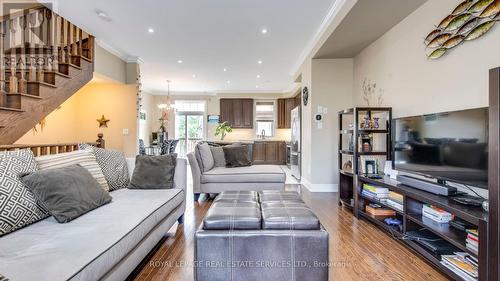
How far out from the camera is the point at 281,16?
3.69 metres

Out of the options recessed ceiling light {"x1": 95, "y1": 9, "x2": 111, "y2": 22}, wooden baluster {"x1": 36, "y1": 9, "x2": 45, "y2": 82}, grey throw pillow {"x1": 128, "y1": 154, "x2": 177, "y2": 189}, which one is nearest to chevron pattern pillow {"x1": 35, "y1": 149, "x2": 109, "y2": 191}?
grey throw pillow {"x1": 128, "y1": 154, "x2": 177, "y2": 189}

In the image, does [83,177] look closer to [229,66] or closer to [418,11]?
[418,11]

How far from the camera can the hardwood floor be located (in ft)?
6.69

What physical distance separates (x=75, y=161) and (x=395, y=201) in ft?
10.5

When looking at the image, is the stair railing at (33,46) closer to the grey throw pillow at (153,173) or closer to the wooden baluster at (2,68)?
the wooden baluster at (2,68)

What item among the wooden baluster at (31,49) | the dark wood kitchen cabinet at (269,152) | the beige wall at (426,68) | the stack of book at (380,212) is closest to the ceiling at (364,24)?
the beige wall at (426,68)

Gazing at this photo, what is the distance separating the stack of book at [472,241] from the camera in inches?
68.3

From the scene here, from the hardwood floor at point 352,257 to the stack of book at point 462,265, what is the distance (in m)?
0.14

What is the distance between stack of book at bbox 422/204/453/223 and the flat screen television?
11.2 inches

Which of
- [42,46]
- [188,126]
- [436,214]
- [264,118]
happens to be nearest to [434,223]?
[436,214]

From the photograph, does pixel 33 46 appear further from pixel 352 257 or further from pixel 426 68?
pixel 426 68

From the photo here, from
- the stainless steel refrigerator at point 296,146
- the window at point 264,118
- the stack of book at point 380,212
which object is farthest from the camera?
the window at point 264,118

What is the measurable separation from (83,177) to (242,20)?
297 cm

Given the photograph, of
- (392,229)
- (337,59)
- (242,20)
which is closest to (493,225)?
(392,229)
